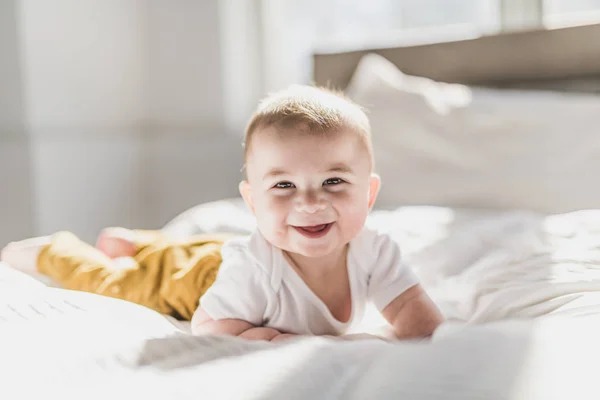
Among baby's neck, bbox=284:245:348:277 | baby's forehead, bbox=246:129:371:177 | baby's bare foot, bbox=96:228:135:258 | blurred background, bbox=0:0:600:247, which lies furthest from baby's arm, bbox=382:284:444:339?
blurred background, bbox=0:0:600:247

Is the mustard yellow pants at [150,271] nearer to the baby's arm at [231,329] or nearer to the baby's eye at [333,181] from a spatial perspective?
the baby's arm at [231,329]

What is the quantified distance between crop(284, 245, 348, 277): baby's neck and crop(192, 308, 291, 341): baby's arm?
10cm

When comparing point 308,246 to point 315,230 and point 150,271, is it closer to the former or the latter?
point 315,230

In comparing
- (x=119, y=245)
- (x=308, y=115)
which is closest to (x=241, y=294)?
(x=308, y=115)

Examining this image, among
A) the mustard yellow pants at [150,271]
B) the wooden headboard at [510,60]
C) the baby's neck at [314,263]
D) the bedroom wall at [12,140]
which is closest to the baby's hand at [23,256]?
the mustard yellow pants at [150,271]

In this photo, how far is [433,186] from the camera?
6.08 ft

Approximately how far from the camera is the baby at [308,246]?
958 mm

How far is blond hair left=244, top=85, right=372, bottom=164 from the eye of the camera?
3.15 feet

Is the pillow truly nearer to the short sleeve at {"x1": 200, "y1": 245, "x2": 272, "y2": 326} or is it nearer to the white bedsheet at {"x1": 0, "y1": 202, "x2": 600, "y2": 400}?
the white bedsheet at {"x1": 0, "y1": 202, "x2": 600, "y2": 400}

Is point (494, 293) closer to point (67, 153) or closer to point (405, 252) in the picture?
point (405, 252)

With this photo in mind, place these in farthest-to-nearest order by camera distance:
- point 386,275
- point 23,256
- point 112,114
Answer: point 112,114 < point 23,256 < point 386,275

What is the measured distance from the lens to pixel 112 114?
265 cm

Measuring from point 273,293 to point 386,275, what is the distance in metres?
0.19

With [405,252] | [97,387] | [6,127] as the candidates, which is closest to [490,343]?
[97,387]
